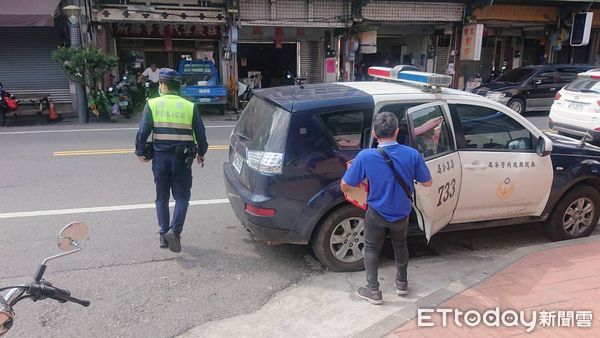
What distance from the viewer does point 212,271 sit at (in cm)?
449

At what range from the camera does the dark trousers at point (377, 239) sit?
12.2ft

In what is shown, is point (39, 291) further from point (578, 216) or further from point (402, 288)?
point (578, 216)

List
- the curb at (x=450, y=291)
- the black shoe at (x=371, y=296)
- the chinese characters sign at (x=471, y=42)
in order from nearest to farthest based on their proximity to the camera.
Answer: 1. the curb at (x=450, y=291)
2. the black shoe at (x=371, y=296)
3. the chinese characters sign at (x=471, y=42)

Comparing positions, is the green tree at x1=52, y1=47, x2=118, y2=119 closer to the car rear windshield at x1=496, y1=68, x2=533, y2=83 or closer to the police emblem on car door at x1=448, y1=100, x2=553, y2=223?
the police emblem on car door at x1=448, y1=100, x2=553, y2=223

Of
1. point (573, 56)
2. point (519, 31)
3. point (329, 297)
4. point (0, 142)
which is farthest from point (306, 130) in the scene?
point (573, 56)

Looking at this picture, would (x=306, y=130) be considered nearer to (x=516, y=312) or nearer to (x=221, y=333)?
(x=221, y=333)

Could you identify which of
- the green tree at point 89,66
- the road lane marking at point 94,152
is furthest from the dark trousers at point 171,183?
the green tree at point 89,66

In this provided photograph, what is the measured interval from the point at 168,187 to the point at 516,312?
10.7ft

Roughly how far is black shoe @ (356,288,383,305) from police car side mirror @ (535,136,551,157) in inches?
86.0

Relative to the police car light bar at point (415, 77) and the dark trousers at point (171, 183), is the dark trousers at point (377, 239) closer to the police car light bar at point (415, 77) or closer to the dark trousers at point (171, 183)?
the police car light bar at point (415, 77)

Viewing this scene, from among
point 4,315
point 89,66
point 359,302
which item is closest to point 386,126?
point 359,302

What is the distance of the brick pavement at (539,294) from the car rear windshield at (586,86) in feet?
21.2

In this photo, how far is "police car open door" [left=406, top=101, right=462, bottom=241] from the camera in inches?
161

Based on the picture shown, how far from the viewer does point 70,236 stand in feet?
7.65
